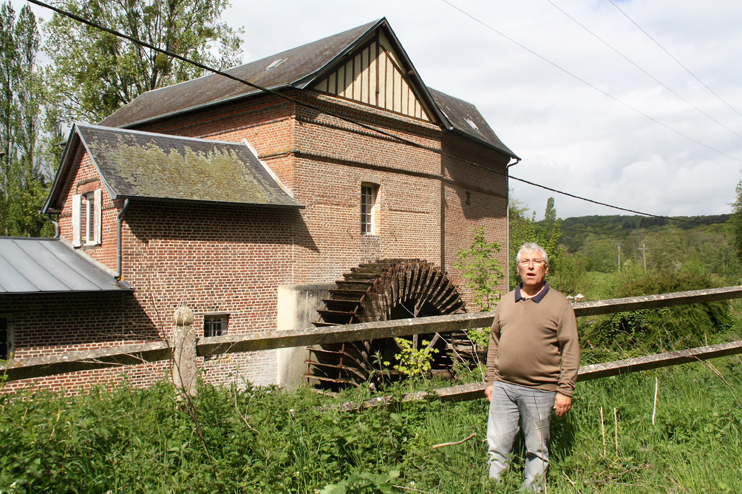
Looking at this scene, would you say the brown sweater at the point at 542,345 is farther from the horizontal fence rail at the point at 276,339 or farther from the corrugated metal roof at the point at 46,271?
the corrugated metal roof at the point at 46,271

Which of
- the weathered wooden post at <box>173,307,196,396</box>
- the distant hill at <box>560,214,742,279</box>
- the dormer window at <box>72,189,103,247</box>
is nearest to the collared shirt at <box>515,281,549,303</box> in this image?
the weathered wooden post at <box>173,307,196,396</box>

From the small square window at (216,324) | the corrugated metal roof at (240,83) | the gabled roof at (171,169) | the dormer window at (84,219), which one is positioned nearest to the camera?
the gabled roof at (171,169)

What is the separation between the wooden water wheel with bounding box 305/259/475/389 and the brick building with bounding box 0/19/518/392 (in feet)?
2.56

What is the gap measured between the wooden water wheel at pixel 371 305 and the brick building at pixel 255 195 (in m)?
0.78

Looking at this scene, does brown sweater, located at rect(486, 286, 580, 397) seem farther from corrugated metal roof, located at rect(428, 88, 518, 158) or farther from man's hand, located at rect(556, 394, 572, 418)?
corrugated metal roof, located at rect(428, 88, 518, 158)

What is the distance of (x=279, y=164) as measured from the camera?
13.6 meters

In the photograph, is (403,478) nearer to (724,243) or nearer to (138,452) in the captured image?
(138,452)

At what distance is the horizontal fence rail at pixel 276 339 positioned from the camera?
3.04 metres

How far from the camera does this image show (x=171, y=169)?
1226cm

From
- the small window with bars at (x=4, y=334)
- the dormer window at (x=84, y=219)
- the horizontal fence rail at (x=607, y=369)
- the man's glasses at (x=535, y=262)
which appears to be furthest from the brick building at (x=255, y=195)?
the man's glasses at (x=535, y=262)

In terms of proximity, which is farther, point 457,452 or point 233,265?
point 233,265

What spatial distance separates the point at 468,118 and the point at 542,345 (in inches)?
783

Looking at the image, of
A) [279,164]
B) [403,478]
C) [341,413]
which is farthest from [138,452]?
[279,164]

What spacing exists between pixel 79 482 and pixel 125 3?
28.2 metres
